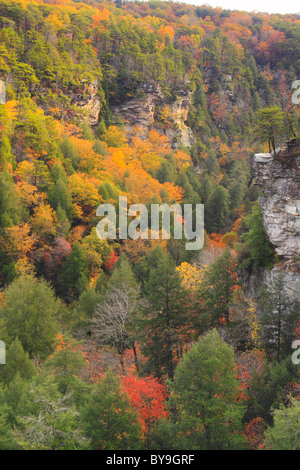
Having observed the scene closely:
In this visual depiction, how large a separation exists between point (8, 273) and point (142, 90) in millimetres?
53570

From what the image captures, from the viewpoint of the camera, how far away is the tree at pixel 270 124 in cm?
2411

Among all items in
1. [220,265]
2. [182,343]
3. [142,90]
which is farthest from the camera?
[142,90]

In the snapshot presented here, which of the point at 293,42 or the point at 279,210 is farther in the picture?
the point at 293,42

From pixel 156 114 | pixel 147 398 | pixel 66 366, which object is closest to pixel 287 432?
pixel 147 398

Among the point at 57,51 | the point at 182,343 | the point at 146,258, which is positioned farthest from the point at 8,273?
the point at 57,51

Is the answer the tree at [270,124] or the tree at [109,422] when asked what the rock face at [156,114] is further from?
the tree at [109,422]

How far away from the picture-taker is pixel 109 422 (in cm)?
1256

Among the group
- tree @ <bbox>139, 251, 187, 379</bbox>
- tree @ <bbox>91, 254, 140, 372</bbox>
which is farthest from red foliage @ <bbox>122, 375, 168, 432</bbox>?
tree @ <bbox>91, 254, 140, 372</bbox>

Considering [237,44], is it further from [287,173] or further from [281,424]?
[281,424]

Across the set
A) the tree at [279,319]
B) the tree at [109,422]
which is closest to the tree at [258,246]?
the tree at [279,319]

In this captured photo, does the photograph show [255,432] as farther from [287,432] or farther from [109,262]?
[109,262]

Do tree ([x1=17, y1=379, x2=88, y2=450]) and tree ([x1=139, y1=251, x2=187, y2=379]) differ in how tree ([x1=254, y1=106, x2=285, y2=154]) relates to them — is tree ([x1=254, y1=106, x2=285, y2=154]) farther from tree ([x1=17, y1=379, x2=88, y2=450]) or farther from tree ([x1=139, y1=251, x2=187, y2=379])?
tree ([x1=17, y1=379, x2=88, y2=450])

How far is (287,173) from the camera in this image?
2506cm

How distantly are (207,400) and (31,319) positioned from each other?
13.7 meters
